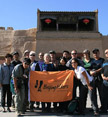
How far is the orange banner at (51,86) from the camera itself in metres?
5.41

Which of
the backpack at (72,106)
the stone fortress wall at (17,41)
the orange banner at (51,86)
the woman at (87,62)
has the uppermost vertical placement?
the stone fortress wall at (17,41)

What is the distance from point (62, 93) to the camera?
544cm

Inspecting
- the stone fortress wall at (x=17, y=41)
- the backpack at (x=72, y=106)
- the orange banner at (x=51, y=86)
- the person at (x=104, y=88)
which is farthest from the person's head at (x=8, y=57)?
the stone fortress wall at (x=17, y=41)

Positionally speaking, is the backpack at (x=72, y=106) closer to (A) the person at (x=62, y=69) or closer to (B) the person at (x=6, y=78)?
(A) the person at (x=62, y=69)

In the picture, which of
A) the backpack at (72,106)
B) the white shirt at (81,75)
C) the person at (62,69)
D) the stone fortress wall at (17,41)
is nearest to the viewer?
the white shirt at (81,75)

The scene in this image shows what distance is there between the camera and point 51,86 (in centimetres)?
547

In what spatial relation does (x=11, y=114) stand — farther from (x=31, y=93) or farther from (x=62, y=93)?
(x=62, y=93)

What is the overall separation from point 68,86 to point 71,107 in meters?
0.64

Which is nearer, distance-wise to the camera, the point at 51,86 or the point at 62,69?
the point at 51,86

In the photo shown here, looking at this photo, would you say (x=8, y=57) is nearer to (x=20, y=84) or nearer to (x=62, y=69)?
(x=20, y=84)

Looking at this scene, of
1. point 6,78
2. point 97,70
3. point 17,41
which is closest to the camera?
point 97,70

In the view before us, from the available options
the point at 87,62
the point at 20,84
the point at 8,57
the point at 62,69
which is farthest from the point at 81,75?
the point at 8,57

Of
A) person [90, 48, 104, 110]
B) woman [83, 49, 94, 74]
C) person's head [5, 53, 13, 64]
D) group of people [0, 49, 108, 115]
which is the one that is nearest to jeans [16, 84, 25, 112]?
group of people [0, 49, 108, 115]

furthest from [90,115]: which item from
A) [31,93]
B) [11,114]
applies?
[11,114]
